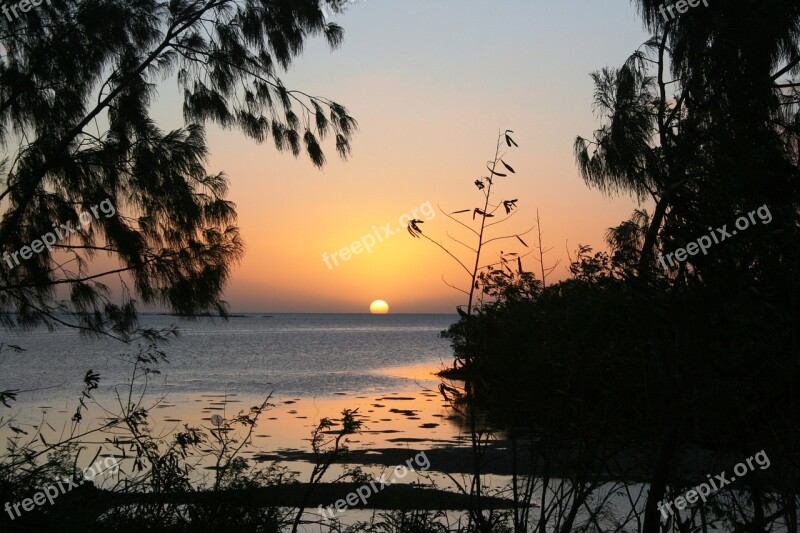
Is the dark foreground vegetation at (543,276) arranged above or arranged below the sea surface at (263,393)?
above

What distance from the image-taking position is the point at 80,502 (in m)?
6.11

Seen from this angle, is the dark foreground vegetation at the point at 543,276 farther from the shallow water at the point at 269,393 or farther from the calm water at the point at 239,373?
the calm water at the point at 239,373

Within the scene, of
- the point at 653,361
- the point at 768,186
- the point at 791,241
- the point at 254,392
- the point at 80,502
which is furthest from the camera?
the point at 254,392

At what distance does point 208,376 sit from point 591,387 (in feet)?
132


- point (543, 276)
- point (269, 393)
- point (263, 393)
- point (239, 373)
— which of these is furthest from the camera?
point (239, 373)

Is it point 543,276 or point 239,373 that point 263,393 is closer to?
point 239,373

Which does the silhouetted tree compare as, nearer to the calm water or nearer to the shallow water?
the shallow water

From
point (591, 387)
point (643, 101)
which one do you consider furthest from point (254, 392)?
point (591, 387)

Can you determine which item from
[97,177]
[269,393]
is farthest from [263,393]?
[97,177]

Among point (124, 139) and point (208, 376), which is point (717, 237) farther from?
point (208, 376)

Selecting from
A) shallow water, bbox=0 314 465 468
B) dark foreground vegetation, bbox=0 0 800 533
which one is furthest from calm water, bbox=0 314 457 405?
dark foreground vegetation, bbox=0 0 800 533

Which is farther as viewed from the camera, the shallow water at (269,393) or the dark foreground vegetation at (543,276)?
the shallow water at (269,393)

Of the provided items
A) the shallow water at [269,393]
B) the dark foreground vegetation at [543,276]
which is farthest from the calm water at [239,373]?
the dark foreground vegetation at [543,276]

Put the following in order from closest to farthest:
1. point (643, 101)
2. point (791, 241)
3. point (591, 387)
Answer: point (791, 241) → point (591, 387) → point (643, 101)
